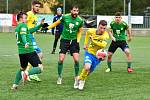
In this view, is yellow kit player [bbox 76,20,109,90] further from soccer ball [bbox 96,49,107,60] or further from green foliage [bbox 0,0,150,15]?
green foliage [bbox 0,0,150,15]

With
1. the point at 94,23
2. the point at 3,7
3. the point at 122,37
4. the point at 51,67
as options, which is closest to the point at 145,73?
the point at 122,37

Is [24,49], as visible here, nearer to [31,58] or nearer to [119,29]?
[31,58]

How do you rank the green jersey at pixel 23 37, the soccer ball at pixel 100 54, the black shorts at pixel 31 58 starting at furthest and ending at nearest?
1. the soccer ball at pixel 100 54
2. the black shorts at pixel 31 58
3. the green jersey at pixel 23 37

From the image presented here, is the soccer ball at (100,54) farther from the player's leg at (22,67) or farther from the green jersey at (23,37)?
the player's leg at (22,67)

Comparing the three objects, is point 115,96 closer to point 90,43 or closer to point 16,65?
point 90,43

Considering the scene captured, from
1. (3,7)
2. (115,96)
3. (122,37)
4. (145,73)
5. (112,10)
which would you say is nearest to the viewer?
(115,96)

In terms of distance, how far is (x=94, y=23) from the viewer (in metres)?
44.8

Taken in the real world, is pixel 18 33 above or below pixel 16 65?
above

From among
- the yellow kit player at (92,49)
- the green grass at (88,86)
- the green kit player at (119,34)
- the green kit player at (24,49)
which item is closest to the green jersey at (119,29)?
the green kit player at (119,34)

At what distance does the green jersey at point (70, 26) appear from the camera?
1270 cm

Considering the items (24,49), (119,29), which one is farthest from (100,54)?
(119,29)

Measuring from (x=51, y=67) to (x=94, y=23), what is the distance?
28125mm

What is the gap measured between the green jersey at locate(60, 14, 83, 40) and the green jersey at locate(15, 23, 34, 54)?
1444 mm

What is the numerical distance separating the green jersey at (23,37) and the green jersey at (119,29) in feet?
16.6
